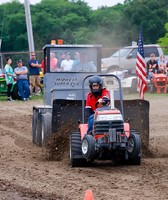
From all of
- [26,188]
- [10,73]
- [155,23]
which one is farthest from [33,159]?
[155,23]

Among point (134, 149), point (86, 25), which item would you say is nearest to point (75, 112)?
point (134, 149)

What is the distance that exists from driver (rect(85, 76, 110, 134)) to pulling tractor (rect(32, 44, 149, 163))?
138mm

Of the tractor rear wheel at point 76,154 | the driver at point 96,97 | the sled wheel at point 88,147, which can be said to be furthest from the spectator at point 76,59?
the sled wheel at point 88,147

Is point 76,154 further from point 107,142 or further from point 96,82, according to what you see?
point 96,82

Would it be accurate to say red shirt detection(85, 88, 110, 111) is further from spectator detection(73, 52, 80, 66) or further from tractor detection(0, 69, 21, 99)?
tractor detection(0, 69, 21, 99)

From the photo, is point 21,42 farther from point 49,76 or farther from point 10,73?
point 49,76

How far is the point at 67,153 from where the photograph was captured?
42.2 ft

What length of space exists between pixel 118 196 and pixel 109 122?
258cm

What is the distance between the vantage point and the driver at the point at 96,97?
11955mm

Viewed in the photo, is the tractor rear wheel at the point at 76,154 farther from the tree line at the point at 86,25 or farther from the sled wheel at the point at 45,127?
the tree line at the point at 86,25

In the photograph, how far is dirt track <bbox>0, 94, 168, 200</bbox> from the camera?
9055 millimetres

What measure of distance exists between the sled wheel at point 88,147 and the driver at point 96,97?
1.93ft

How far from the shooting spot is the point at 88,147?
11.3m

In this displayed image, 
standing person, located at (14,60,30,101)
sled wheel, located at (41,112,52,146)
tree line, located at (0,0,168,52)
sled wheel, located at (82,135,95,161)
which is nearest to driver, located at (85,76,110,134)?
sled wheel, located at (82,135,95,161)
